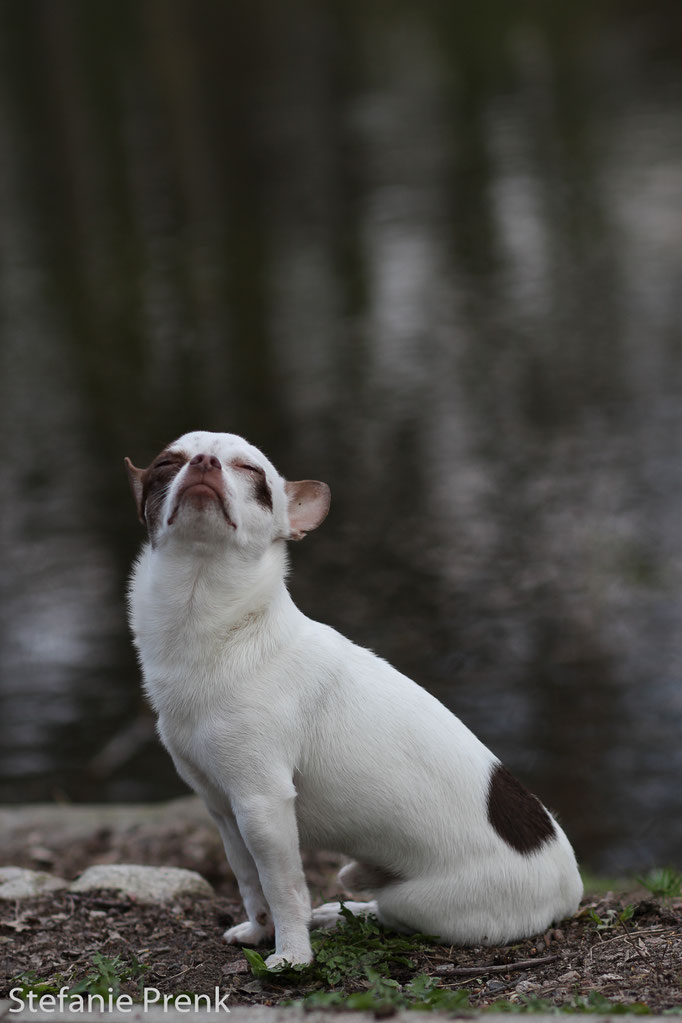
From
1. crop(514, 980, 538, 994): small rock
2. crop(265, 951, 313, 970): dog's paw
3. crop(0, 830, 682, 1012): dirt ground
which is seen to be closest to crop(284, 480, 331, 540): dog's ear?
crop(265, 951, 313, 970): dog's paw

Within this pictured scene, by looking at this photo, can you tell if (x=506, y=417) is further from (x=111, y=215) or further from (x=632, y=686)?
(x=111, y=215)

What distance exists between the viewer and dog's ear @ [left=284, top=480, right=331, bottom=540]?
4.16 m

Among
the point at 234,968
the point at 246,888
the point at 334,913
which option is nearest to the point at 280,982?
the point at 234,968

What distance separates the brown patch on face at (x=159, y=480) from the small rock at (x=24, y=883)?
1.99 m

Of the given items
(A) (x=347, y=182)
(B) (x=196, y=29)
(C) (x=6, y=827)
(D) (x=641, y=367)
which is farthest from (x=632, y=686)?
(B) (x=196, y=29)

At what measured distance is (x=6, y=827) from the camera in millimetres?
6598

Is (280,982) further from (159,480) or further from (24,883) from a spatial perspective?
(24,883)

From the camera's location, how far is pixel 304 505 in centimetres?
418

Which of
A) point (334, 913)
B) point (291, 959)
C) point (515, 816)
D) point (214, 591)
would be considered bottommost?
point (291, 959)

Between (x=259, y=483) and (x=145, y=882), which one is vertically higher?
(x=259, y=483)

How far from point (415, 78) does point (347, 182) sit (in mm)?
12001

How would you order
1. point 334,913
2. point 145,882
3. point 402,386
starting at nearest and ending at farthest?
1. point 334,913
2. point 145,882
3. point 402,386

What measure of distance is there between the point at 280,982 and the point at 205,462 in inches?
65.5

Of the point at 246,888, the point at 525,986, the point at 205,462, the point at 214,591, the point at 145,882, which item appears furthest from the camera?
the point at 145,882
